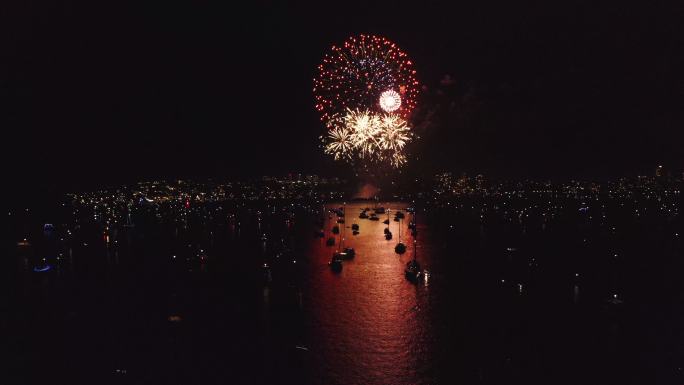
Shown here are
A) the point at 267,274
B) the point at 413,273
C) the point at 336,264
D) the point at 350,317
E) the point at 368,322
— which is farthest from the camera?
the point at 336,264

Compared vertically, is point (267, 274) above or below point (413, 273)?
below

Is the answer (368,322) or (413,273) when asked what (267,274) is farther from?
(368,322)

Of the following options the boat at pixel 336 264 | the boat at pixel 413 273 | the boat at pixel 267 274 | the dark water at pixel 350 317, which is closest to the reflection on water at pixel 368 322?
the dark water at pixel 350 317

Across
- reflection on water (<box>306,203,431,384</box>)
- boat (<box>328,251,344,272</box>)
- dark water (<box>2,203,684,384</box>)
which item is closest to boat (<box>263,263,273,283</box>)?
dark water (<box>2,203,684,384</box>)

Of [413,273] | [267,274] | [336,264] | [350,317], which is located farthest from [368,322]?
[336,264]

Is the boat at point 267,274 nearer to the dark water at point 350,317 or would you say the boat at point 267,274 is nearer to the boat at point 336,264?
the dark water at point 350,317

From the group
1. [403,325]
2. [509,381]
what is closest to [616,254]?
→ [403,325]

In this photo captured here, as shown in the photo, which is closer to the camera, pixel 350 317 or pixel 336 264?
pixel 350 317

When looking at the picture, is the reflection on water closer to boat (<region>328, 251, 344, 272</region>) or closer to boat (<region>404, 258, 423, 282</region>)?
boat (<region>328, 251, 344, 272</region>)

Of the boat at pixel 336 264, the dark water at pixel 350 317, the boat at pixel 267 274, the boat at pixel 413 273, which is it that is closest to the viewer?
the dark water at pixel 350 317
